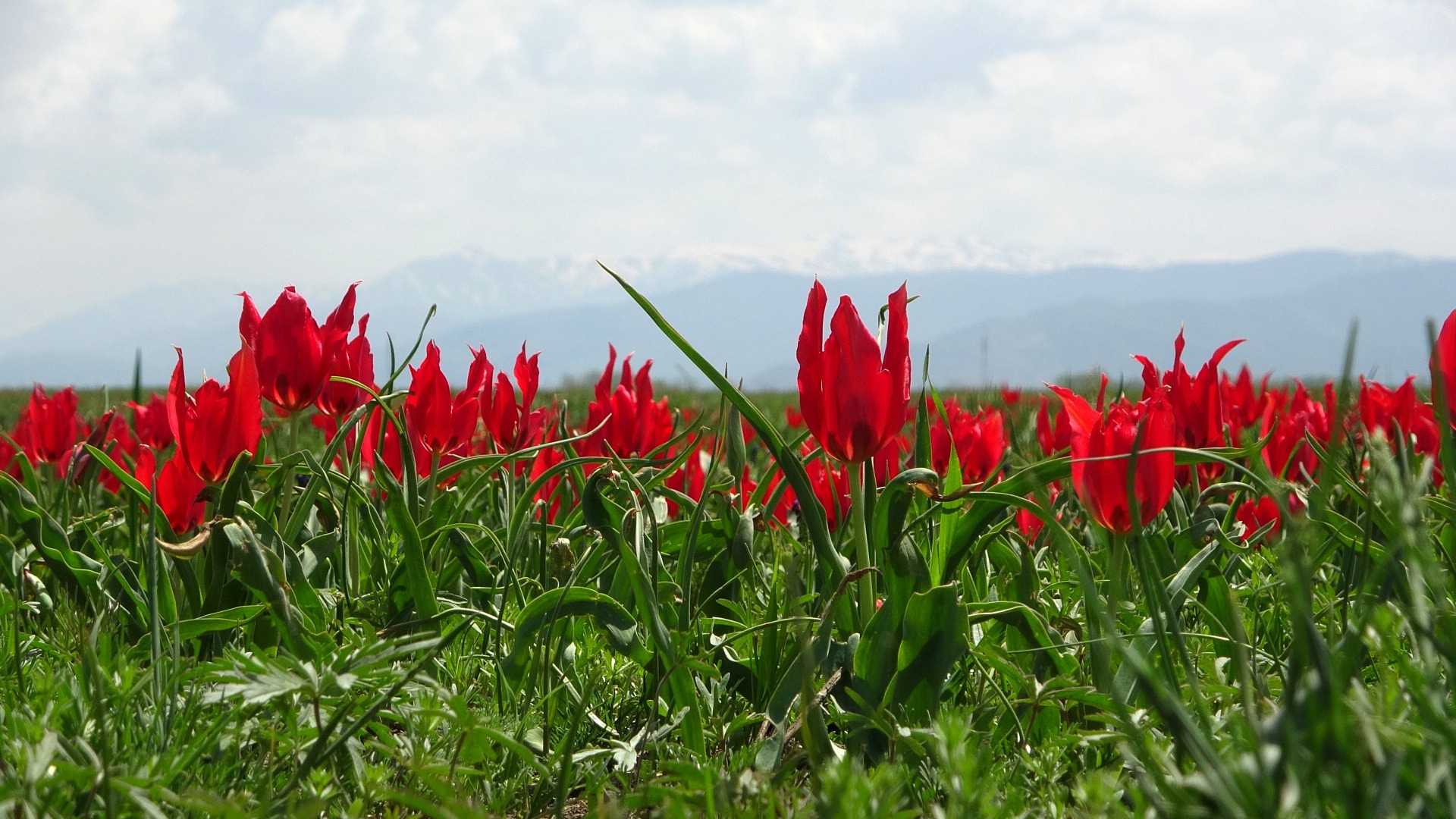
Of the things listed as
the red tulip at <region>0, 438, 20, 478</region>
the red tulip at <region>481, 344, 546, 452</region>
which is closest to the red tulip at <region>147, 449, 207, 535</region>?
the red tulip at <region>481, 344, 546, 452</region>

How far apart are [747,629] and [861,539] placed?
0.71 ft

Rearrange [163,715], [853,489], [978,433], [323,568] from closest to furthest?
[163,715] → [853,489] → [323,568] → [978,433]

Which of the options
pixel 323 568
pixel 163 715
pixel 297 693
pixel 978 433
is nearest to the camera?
pixel 297 693

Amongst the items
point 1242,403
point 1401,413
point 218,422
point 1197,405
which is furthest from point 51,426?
point 1401,413

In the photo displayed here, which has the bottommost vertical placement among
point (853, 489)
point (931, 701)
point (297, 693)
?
point (931, 701)

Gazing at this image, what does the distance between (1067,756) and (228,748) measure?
3.88ft

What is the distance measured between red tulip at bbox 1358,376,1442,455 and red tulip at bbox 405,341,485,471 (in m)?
2.14

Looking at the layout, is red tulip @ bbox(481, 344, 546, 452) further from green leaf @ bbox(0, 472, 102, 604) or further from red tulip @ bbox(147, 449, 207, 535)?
green leaf @ bbox(0, 472, 102, 604)

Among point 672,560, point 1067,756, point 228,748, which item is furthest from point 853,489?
point 672,560

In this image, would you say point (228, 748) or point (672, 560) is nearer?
point (228, 748)

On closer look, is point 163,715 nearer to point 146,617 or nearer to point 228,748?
point 228,748

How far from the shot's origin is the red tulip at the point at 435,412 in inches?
85.3

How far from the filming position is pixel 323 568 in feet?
6.97

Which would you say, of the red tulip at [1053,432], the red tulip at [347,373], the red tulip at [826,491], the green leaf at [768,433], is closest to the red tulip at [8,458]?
the red tulip at [347,373]
